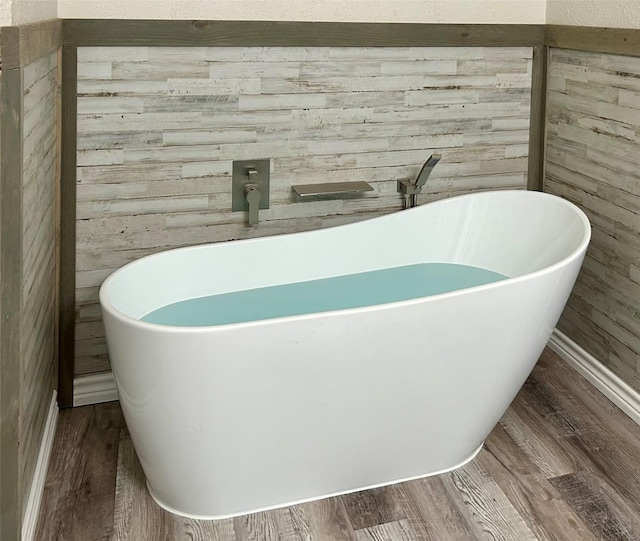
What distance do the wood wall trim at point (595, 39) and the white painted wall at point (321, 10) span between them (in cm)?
11

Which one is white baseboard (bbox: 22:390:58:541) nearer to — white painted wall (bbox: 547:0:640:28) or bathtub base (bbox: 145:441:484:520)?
bathtub base (bbox: 145:441:484:520)

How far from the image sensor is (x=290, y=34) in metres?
2.39

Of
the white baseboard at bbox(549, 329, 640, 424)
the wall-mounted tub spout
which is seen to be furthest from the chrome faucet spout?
the white baseboard at bbox(549, 329, 640, 424)

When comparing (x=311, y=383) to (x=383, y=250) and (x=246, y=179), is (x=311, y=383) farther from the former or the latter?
(x=246, y=179)

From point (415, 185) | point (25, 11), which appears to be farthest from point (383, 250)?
point (25, 11)

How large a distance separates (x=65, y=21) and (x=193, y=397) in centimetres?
133

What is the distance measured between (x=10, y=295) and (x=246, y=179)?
3.60 ft

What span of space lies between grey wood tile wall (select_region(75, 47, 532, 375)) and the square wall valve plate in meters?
0.03

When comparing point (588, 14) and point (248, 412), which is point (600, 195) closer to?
point (588, 14)

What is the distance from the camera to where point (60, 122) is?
7.26 ft

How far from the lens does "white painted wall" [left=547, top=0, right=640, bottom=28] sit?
2.31 m

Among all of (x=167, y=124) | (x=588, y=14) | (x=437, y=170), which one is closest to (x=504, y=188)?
(x=437, y=170)

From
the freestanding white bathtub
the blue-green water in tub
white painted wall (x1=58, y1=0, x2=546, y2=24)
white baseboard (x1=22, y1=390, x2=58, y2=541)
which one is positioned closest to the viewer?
the freestanding white bathtub

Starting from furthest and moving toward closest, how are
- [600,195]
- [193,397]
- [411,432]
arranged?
[600,195], [411,432], [193,397]
